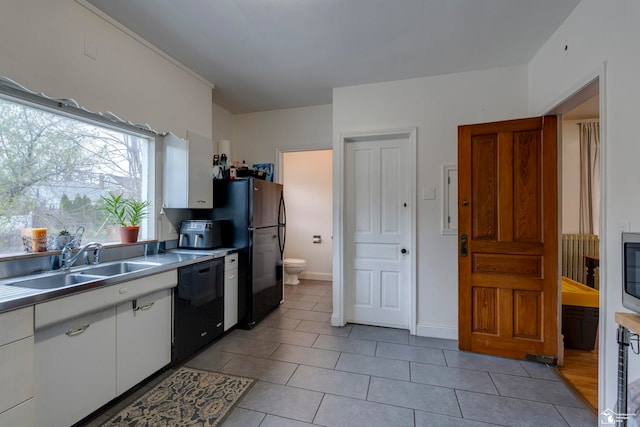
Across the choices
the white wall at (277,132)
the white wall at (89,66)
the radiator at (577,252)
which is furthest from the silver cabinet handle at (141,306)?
the radiator at (577,252)

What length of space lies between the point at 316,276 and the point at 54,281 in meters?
3.97

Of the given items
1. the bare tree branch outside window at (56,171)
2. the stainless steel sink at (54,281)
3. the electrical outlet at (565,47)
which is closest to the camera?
the stainless steel sink at (54,281)

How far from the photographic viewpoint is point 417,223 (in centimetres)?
298

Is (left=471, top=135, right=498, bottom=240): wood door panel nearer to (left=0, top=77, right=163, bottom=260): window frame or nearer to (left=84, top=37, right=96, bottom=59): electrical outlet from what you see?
(left=0, top=77, right=163, bottom=260): window frame

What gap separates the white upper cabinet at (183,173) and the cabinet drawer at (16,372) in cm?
161

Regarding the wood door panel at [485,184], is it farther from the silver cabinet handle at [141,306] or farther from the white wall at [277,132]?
the silver cabinet handle at [141,306]

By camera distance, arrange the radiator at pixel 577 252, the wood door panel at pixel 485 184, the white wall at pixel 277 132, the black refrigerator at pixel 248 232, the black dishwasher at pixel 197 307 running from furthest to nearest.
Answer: the white wall at pixel 277 132 → the radiator at pixel 577 252 → the black refrigerator at pixel 248 232 → the wood door panel at pixel 485 184 → the black dishwasher at pixel 197 307

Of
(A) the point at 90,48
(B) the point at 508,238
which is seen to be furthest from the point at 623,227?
(A) the point at 90,48

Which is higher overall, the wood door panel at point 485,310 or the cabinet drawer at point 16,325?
the cabinet drawer at point 16,325

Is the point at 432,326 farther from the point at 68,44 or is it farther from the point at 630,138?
the point at 68,44

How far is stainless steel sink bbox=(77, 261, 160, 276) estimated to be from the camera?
2017 mm

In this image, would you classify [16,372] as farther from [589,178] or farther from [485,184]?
[589,178]

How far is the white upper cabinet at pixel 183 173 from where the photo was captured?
9.11ft

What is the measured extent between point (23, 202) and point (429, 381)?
3.11 m
